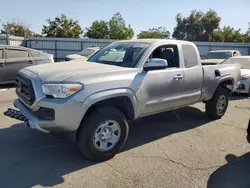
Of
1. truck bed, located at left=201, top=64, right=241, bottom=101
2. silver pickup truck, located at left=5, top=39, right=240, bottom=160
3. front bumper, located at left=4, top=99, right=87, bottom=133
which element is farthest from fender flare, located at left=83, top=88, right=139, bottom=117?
truck bed, located at left=201, top=64, right=241, bottom=101

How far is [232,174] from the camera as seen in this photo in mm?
3723

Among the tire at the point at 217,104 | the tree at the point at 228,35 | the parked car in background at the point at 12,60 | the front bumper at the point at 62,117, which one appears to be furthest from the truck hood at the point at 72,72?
the tree at the point at 228,35

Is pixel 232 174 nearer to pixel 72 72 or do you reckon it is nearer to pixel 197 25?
pixel 72 72

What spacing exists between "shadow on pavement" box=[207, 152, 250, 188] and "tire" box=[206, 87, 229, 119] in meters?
1.94

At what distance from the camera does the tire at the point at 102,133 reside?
12.1ft

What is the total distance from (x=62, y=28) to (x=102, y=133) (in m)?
33.0

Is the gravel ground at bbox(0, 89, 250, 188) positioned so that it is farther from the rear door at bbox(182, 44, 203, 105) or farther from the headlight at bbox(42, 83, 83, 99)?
the headlight at bbox(42, 83, 83, 99)

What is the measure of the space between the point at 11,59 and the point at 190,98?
6.77 metres

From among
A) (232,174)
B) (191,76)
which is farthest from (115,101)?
(232,174)

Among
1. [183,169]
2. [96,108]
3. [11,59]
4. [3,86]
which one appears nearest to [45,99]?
[96,108]

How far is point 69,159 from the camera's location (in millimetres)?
3924

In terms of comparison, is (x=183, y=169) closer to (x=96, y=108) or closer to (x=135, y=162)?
(x=135, y=162)

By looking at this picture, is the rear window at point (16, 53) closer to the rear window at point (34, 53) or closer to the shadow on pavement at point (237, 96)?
the rear window at point (34, 53)

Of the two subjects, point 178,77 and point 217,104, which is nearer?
point 178,77
